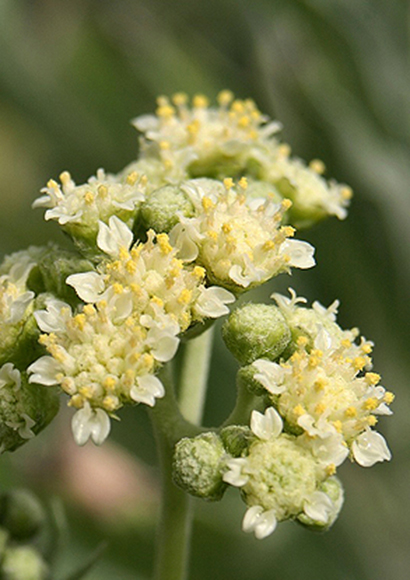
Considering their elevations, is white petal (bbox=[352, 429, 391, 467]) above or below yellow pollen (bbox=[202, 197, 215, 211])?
below

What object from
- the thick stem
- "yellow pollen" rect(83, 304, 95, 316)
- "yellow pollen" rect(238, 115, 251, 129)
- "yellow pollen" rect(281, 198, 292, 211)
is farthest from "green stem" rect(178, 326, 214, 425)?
"yellow pollen" rect(238, 115, 251, 129)

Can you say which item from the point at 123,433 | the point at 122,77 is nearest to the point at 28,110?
the point at 122,77

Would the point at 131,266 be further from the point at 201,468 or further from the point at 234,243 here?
the point at 201,468

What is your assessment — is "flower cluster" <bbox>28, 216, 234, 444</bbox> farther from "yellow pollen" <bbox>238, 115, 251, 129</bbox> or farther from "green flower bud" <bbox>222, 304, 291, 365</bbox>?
"yellow pollen" <bbox>238, 115, 251, 129</bbox>

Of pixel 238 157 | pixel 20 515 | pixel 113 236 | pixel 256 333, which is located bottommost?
pixel 20 515

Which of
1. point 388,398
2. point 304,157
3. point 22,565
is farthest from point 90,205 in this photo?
point 304,157

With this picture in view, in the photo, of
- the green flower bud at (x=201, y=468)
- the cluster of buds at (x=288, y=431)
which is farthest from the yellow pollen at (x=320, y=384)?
the green flower bud at (x=201, y=468)
